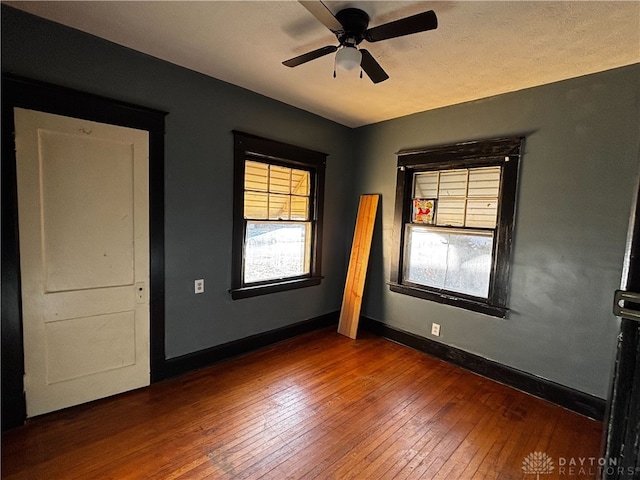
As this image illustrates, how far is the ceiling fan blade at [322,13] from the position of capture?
143 centimetres

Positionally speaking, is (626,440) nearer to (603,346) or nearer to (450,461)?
(450,461)

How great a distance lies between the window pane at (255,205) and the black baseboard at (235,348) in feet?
4.30

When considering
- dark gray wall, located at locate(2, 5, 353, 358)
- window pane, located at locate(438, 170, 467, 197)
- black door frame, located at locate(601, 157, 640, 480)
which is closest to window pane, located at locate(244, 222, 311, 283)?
dark gray wall, located at locate(2, 5, 353, 358)

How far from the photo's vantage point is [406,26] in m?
1.59

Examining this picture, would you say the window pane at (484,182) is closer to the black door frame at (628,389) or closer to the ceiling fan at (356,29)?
the ceiling fan at (356,29)

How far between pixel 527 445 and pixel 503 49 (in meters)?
2.74

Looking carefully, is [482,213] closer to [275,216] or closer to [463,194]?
[463,194]

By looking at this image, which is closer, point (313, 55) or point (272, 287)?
point (313, 55)

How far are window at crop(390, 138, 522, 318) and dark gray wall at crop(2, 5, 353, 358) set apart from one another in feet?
4.82

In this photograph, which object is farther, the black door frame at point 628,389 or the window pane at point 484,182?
the window pane at point 484,182

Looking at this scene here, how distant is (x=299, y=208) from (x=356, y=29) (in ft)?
6.96

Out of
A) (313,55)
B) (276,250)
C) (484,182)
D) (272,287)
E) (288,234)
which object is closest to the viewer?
(313,55)

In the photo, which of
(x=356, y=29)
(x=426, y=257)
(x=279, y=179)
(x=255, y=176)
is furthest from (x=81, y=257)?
(x=426, y=257)

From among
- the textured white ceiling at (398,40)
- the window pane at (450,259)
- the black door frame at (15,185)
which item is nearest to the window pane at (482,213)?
the window pane at (450,259)
